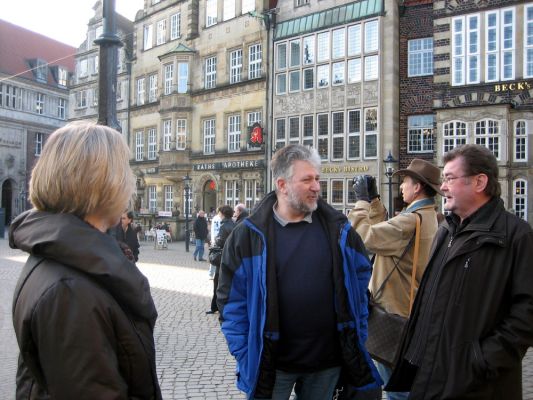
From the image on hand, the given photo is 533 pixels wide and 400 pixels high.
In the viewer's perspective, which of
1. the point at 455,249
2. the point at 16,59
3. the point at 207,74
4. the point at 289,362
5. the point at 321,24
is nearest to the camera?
the point at 455,249

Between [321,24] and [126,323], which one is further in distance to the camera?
[321,24]

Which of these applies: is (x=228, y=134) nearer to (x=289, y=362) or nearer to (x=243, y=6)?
(x=243, y=6)

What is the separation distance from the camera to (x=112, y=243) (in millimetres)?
1719

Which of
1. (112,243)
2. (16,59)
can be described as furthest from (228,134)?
(16,59)

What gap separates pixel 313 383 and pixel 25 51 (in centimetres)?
5695

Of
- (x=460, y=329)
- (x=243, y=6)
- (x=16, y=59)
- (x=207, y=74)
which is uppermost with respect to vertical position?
(x=16, y=59)

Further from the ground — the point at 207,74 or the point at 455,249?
the point at 207,74

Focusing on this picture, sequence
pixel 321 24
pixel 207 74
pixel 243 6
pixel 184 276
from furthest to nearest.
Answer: pixel 207 74 → pixel 243 6 → pixel 321 24 → pixel 184 276

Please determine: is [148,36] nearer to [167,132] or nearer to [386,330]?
[167,132]

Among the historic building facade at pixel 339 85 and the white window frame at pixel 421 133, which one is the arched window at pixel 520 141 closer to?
the white window frame at pixel 421 133

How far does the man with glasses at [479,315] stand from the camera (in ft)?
8.29

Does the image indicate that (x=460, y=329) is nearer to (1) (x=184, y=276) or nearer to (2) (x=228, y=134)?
(1) (x=184, y=276)

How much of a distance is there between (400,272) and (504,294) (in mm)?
1212

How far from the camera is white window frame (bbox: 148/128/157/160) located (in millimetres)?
33938
